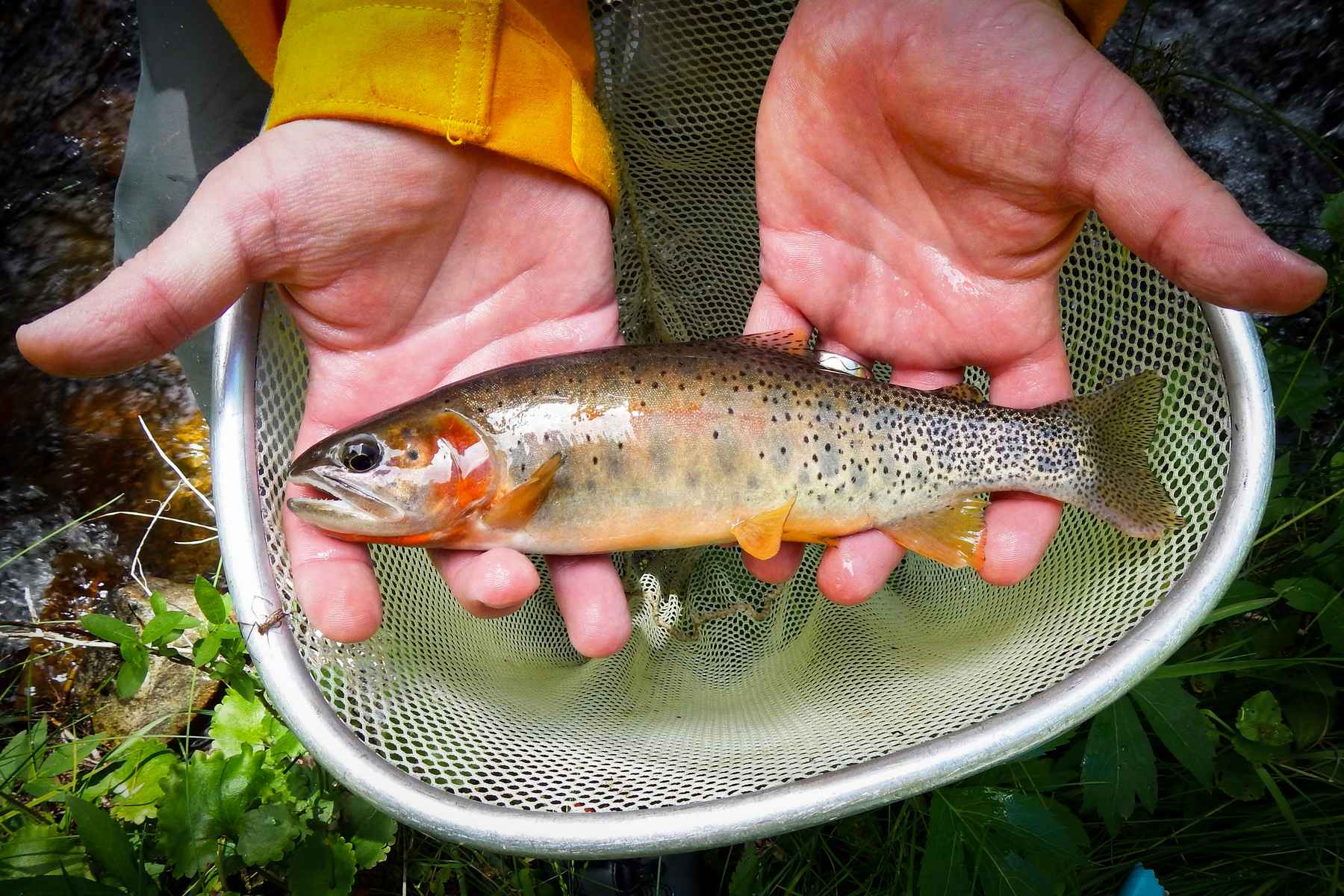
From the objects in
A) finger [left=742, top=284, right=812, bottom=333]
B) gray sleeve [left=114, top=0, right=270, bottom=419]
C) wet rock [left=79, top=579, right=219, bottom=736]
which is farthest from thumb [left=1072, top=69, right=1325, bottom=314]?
wet rock [left=79, top=579, right=219, bottom=736]

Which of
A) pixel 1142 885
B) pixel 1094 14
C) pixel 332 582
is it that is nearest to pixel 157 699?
pixel 332 582

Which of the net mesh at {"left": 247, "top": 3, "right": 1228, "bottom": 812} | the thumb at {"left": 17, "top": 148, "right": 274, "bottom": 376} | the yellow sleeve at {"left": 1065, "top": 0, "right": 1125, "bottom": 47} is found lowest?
the net mesh at {"left": 247, "top": 3, "right": 1228, "bottom": 812}

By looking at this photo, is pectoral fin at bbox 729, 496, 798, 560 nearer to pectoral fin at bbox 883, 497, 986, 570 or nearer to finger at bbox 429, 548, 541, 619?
pectoral fin at bbox 883, 497, 986, 570

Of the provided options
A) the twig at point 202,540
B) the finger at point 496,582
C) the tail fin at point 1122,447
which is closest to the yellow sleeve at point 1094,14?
the tail fin at point 1122,447

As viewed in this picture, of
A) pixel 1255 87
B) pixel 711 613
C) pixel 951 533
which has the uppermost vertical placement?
pixel 1255 87

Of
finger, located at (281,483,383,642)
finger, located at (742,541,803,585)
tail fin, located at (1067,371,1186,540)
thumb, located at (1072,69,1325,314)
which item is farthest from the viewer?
finger, located at (742,541,803,585)

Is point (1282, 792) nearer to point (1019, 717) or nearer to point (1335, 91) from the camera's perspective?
point (1019, 717)

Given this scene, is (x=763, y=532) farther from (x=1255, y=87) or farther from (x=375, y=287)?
(x=1255, y=87)

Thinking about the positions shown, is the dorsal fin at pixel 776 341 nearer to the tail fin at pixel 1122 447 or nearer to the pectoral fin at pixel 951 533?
the pectoral fin at pixel 951 533
